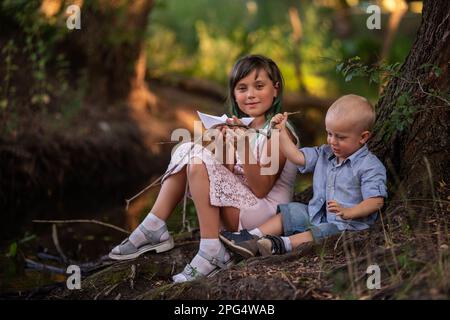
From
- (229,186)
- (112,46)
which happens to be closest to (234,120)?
(229,186)

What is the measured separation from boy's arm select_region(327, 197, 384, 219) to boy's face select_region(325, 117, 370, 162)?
30cm

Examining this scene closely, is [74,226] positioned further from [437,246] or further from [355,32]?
[355,32]

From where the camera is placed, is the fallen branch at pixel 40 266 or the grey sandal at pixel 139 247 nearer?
the grey sandal at pixel 139 247

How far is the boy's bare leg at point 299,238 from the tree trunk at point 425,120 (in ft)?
1.61

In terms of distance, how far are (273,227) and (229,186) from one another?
1.06 feet

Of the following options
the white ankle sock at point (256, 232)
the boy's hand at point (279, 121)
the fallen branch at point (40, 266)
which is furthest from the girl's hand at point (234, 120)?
the fallen branch at point (40, 266)

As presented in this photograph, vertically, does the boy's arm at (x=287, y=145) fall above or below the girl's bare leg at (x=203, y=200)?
above

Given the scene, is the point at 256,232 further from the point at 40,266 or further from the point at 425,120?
the point at 40,266

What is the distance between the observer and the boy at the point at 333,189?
334 centimetres

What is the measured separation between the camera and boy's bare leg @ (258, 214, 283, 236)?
3.54 m

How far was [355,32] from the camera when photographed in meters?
15.4

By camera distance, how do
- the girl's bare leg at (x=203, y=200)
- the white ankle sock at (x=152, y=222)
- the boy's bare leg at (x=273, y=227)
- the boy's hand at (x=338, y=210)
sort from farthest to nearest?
the white ankle sock at (x=152, y=222)
the boy's bare leg at (x=273, y=227)
the girl's bare leg at (x=203, y=200)
the boy's hand at (x=338, y=210)

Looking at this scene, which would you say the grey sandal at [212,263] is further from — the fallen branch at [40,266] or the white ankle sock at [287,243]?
the fallen branch at [40,266]

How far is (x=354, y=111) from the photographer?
3359 millimetres
